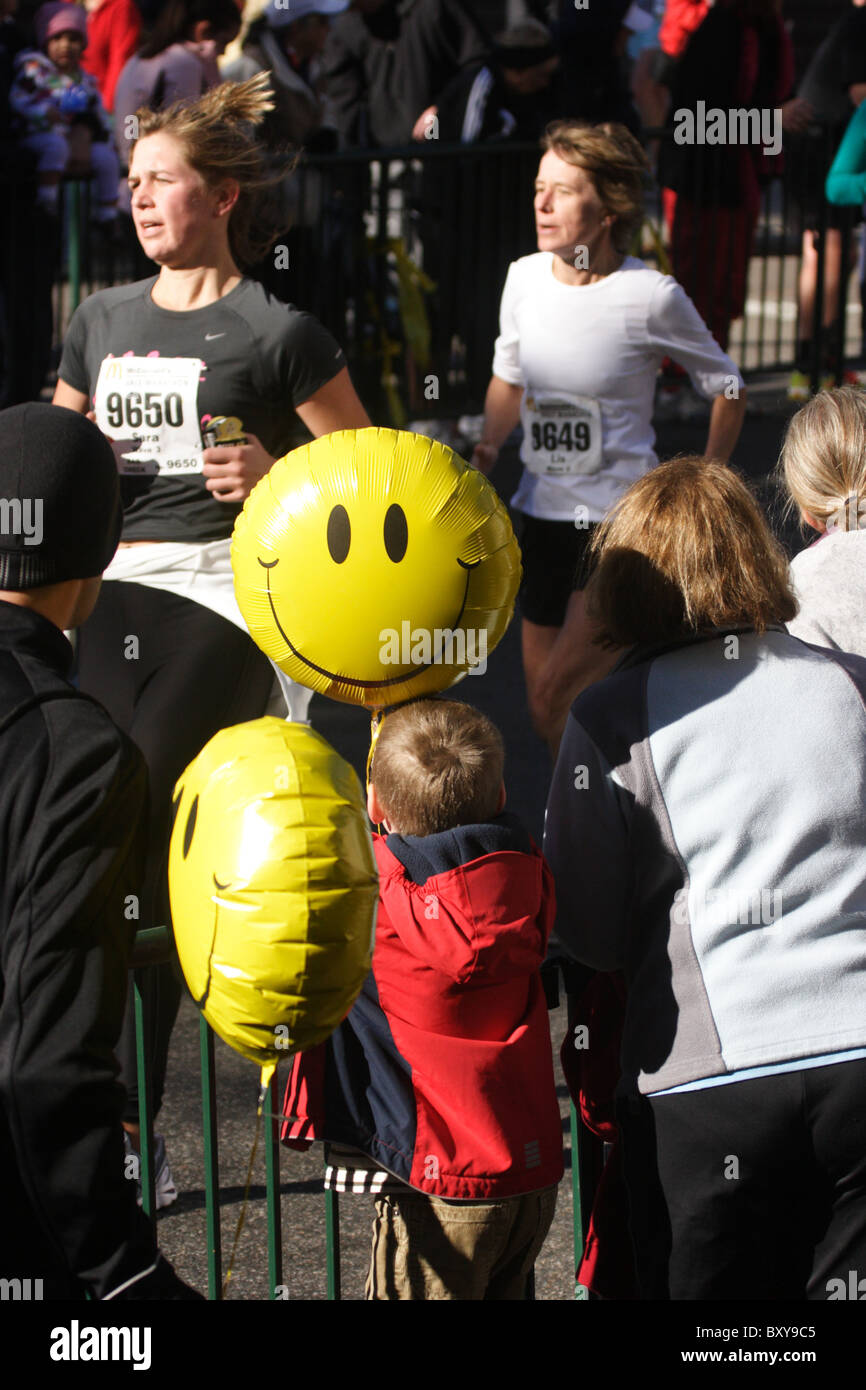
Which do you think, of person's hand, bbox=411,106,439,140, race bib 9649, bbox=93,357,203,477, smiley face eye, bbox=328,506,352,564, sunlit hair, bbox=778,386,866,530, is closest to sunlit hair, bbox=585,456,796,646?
smiley face eye, bbox=328,506,352,564

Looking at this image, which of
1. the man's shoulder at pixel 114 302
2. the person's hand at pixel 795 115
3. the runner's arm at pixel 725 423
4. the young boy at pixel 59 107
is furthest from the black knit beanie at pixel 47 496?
the person's hand at pixel 795 115

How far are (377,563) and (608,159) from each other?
2.90 m

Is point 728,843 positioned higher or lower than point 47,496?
lower

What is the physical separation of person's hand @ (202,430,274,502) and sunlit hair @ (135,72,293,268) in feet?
1.88

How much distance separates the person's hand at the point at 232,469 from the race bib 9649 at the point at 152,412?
0.22 ft

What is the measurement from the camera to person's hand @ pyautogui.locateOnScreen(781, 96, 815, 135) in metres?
10.8

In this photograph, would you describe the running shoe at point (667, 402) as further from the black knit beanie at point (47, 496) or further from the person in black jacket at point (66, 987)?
the person in black jacket at point (66, 987)

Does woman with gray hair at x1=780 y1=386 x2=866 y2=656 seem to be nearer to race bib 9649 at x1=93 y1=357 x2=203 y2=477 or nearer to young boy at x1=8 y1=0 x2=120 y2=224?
race bib 9649 at x1=93 y1=357 x2=203 y2=477

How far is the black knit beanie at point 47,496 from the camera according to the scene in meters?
→ 2.21

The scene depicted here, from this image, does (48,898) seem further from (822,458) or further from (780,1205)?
(822,458)

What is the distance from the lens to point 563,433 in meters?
5.14

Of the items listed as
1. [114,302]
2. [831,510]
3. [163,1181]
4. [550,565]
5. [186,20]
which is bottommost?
[163,1181]

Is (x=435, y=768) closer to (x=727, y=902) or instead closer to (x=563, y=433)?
(x=727, y=902)

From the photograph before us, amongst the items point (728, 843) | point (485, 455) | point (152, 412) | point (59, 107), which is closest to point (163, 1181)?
point (152, 412)
